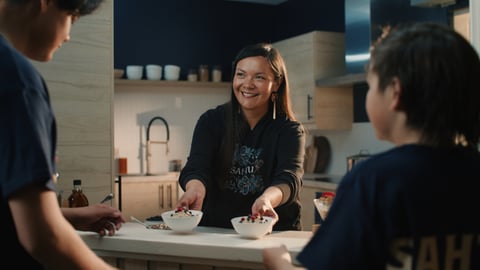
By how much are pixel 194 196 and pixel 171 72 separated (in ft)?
13.8

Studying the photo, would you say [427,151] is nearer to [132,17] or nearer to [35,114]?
[35,114]

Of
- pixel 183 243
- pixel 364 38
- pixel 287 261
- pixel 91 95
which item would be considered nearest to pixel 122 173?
pixel 91 95

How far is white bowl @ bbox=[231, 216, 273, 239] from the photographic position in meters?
1.93

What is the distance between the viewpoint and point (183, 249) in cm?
183

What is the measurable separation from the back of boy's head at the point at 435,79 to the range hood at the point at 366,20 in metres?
3.98

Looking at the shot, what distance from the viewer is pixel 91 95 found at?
3762mm

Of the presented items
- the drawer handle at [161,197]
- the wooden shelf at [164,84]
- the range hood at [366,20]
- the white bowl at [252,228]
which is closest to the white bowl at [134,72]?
the wooden shelf at [164,84]

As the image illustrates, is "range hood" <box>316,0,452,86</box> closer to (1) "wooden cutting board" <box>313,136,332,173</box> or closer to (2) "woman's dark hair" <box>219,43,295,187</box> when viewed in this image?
(1) "wooden cutting board" <box>313,136,332,173</box>

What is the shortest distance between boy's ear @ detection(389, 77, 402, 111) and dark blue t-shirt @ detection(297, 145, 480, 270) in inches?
3.2

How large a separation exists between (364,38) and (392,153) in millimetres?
4311

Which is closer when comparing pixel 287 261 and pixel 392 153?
pixel 392 153

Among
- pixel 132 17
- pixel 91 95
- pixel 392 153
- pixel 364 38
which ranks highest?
pixel 132 17

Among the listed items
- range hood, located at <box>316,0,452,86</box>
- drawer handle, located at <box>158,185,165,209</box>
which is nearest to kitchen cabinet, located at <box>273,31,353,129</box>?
range hood, located at <box>316,0,452,86</box>

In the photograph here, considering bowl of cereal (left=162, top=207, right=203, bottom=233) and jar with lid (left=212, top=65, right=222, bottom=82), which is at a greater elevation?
jar with lid (left=212, top=65, right=222, bottom=82)
